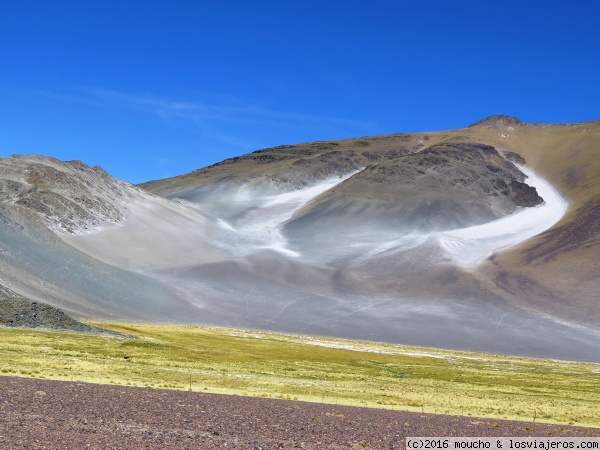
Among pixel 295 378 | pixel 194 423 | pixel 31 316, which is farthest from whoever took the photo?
pixel 31 316

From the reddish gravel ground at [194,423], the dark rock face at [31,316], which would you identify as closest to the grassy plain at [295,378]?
the dark rock face at [31,316]

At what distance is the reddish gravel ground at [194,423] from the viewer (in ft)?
70.2

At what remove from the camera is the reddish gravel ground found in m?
21.4

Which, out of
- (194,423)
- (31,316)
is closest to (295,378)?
(194,423)

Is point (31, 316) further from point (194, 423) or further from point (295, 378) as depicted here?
point (194, 423)

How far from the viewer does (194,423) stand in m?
25.1

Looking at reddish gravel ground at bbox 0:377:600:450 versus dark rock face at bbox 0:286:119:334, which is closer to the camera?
reddish gravel ground at bbox 0:377:600:450

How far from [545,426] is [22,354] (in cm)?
3510

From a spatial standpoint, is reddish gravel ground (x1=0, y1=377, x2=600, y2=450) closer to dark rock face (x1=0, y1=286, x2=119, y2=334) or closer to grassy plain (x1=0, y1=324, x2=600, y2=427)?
grassy plain (x1=0, y1=324, x2=600, y2=427)

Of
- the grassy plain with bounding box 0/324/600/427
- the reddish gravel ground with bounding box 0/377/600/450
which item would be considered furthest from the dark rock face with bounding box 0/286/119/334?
the reddish gravel ground with bounding box 0/377/600/450

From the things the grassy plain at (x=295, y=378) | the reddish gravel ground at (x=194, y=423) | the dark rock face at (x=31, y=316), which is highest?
the dark rock face at (x=31, y=316)

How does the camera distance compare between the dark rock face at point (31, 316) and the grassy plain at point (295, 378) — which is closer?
the grassy plain at point (295, 378)

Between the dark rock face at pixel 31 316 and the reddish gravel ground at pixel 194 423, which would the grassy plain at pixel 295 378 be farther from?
the reddish gravel ground at pixel 194 423

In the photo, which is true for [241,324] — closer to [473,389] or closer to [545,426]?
[473,389]
